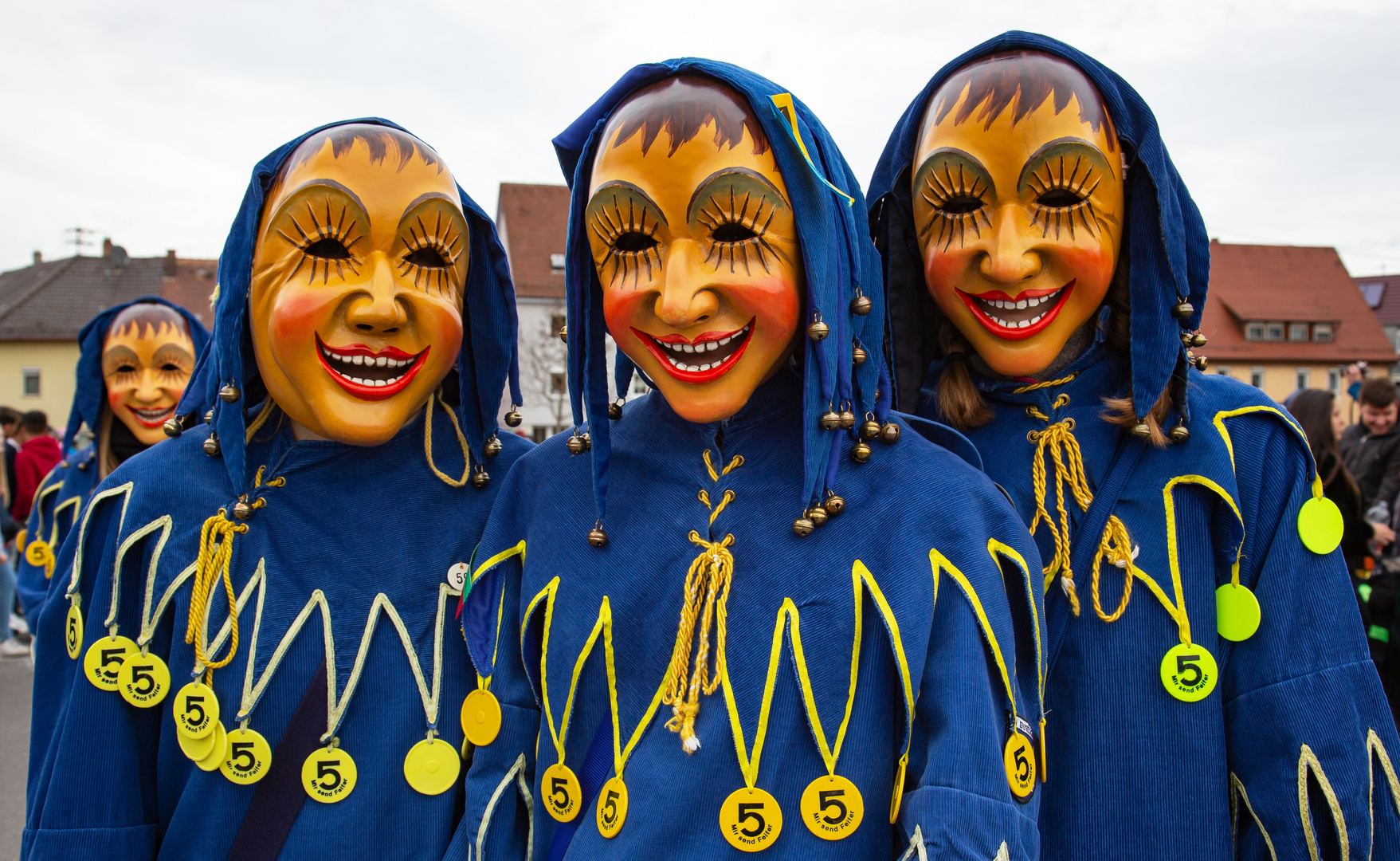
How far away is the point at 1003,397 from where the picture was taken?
208cm

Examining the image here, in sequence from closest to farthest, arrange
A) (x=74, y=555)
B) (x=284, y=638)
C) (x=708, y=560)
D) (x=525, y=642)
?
(x=708, y=560) → (x=525, y=642) → (x=284, y=638) → (x=74, y=555)

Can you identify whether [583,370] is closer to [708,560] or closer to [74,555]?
[708,560]

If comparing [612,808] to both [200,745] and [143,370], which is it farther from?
[143,370]

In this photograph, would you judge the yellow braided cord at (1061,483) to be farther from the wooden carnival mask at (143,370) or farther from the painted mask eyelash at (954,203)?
the wooden carnival mask at (143,370)

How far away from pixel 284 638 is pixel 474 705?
46cm

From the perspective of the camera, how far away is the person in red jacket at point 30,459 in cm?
712

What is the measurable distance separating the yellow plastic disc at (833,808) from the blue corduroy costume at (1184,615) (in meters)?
0.60

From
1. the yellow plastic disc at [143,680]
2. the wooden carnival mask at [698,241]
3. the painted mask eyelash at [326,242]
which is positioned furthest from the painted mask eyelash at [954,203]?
the yellow plastic disc at [143,680]

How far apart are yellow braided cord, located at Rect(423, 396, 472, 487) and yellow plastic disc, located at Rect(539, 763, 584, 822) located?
732mm

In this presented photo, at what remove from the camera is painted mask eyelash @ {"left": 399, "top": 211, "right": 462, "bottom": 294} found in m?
2.04

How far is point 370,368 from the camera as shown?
2.07 m

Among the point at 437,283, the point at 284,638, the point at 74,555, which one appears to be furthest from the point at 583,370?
the point at 74,555

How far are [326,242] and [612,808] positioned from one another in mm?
1286

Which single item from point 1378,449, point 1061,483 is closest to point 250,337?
point 1061,483
